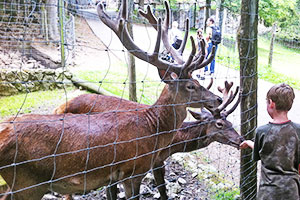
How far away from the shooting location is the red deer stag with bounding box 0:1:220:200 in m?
2.80

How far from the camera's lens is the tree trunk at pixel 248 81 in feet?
11.7

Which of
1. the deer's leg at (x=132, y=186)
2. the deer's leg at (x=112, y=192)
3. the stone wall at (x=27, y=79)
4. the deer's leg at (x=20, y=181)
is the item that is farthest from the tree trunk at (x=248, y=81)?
the stone wall at (x=27, y=79)

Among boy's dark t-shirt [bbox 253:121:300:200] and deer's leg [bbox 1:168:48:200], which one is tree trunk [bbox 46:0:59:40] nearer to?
deer's leg [bbox 1:168:48:200]

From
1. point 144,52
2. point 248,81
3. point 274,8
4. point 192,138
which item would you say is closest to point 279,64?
point 274,8

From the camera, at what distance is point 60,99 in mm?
8117

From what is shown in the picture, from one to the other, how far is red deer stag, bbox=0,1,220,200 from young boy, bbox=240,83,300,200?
3.11 ft

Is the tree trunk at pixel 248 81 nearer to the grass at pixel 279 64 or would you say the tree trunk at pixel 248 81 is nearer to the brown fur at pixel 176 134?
the brown fur at pixel 176 134

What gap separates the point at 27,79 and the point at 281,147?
8.08 m

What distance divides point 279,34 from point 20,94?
13197mm

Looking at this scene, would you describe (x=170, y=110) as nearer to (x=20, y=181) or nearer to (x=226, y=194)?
(x=226, y=194)

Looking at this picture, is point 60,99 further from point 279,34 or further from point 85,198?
point 279,34

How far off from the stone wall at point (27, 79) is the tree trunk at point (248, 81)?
5962mm

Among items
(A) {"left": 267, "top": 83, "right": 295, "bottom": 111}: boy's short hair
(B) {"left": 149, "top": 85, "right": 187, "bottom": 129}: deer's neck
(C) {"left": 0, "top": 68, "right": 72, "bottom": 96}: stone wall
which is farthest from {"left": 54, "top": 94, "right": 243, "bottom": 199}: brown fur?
(C) {"left": 0, "top": 68, "right": 72, "bottom": 96}: stone wall

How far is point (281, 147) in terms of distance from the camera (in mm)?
2703
